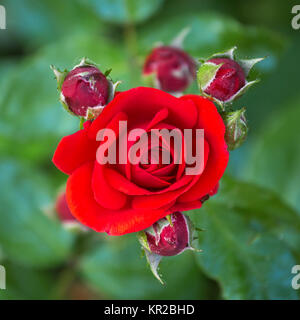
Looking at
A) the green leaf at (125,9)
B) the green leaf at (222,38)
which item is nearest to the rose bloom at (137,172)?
the green leaf at (222,38)

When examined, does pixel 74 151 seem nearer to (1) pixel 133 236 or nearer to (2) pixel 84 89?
(2) pixel 84 89

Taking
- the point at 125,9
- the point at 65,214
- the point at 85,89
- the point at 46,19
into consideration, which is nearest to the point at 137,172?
the point at 85,89

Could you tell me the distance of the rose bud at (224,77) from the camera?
1239 mm

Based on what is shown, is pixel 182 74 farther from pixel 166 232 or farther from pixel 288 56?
pixel 288 56

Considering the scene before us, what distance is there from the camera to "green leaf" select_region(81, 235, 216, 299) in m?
2.24

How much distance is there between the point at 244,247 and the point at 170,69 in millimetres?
644

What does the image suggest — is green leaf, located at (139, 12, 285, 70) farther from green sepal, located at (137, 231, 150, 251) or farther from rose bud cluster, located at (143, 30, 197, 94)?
green sepal, located at (137, 231, 150, 251)

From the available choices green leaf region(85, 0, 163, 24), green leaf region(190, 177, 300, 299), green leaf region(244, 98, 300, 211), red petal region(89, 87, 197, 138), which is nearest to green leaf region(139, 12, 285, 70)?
green leaf region(85, 0, 163, 24)

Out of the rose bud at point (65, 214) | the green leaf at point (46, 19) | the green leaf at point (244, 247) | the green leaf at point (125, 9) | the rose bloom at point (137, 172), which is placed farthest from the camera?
the green leaf at point (46, 19)

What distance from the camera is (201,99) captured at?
1.19 metres

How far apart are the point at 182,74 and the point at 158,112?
0.51 m

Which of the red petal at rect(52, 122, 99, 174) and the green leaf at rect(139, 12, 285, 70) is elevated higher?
the green leaf at rect(139, 12, 285, 70)

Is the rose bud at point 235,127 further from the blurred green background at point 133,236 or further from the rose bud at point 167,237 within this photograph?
the blurred green background at point 133,236
